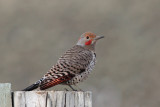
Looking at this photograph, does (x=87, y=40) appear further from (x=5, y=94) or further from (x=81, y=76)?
(x=5, y=94)

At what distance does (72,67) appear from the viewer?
531 centimetres

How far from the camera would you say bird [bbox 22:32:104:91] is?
478 centimetres

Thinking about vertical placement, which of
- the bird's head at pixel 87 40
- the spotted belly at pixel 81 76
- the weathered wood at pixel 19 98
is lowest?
the weathered wood at pixel 19 98

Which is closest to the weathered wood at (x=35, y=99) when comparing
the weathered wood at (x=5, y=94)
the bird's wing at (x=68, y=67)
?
the weathered wood at (x=5, y=94)

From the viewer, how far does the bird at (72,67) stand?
15.7 feet

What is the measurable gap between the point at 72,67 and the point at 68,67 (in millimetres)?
92

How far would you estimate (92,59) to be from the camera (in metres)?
5.91

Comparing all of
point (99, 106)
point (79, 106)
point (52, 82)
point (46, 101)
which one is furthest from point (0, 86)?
point (99, 106)

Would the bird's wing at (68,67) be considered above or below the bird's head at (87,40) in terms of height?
below

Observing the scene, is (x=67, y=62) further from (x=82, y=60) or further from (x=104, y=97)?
(x=104, y=97)

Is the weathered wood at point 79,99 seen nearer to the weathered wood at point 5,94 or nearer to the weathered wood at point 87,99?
the weathered wood at point 87,99

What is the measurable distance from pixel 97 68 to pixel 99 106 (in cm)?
359

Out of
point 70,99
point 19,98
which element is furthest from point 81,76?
point 19,98

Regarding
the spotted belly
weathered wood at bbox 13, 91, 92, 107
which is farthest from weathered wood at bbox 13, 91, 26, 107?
the spotted belly
